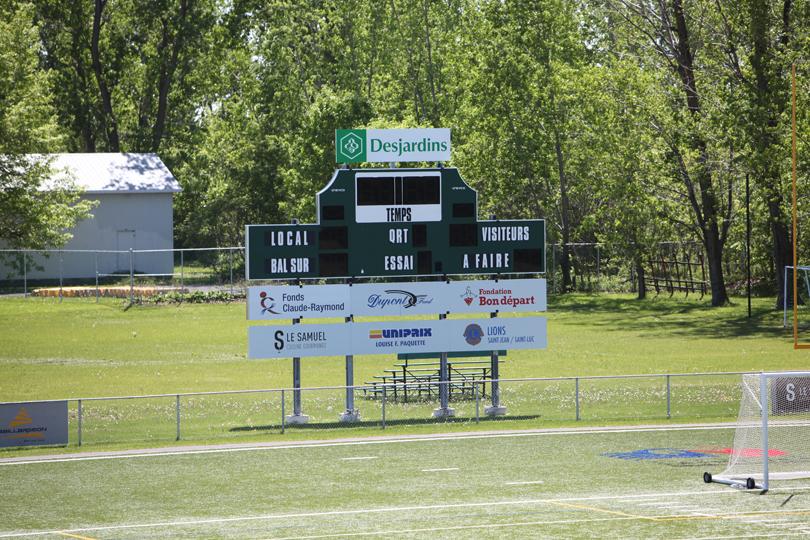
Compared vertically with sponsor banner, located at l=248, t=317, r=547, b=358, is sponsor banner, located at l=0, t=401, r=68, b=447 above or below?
below

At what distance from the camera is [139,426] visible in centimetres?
3102

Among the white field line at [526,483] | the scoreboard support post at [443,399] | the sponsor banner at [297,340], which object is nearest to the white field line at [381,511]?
the white field line at [526,483]

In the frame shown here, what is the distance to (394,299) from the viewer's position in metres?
31.9

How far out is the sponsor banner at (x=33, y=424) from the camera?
91.3 feet

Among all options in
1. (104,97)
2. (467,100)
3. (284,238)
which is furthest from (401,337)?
(104,97)

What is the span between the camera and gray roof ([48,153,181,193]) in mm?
66500

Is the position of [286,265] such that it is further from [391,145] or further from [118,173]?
[118,173]

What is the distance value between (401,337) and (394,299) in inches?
39.5

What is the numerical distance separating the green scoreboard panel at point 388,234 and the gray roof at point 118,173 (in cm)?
3564

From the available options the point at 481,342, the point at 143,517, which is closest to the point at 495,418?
the point at 481,342

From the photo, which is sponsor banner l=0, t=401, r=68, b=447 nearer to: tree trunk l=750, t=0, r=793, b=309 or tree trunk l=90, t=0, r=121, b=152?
tree trunk l=750, t=0, r=793, b=309

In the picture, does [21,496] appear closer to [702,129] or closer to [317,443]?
[317,443]

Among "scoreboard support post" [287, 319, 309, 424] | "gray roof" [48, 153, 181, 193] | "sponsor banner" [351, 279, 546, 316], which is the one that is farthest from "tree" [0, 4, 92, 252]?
"sponsor banner" [351, 279, 546, 316]

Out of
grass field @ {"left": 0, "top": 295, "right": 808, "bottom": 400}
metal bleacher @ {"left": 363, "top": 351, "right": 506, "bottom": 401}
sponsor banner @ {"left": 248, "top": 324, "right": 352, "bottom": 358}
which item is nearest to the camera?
sponsor banner @ {"left": 248, "top": 324, "right": 352, "bottom": 358}
